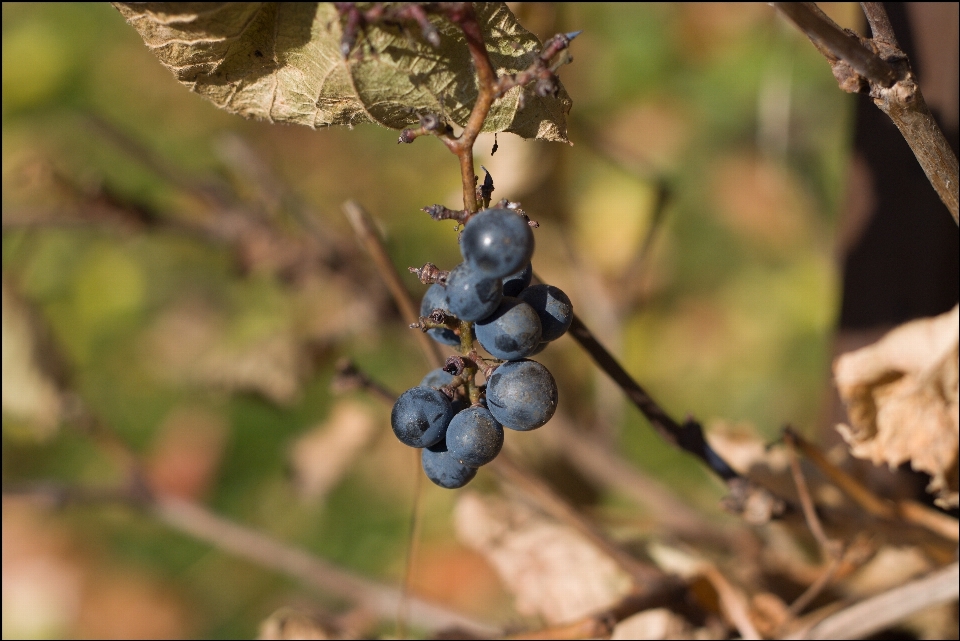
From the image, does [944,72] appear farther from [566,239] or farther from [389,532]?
[389,532]

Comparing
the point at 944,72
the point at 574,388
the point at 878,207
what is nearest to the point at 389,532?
the point at 574,388

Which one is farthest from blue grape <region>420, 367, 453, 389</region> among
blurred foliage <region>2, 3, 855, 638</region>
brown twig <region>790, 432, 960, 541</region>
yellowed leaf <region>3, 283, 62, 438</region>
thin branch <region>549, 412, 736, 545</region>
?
blurred foliage <region>2, 3, 855, 638</region>

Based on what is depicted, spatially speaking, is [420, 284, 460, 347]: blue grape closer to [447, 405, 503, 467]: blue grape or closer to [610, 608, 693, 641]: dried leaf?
[447, 405, 503, 467]: blue grape

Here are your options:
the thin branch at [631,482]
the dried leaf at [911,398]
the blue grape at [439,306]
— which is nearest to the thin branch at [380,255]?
the blue grape at [439,306]

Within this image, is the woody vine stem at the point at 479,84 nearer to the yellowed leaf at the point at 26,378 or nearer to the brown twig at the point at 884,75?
the brown twig at the point at 884,75

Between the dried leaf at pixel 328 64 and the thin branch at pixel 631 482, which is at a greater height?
the dried leaf at pixel 328 64
